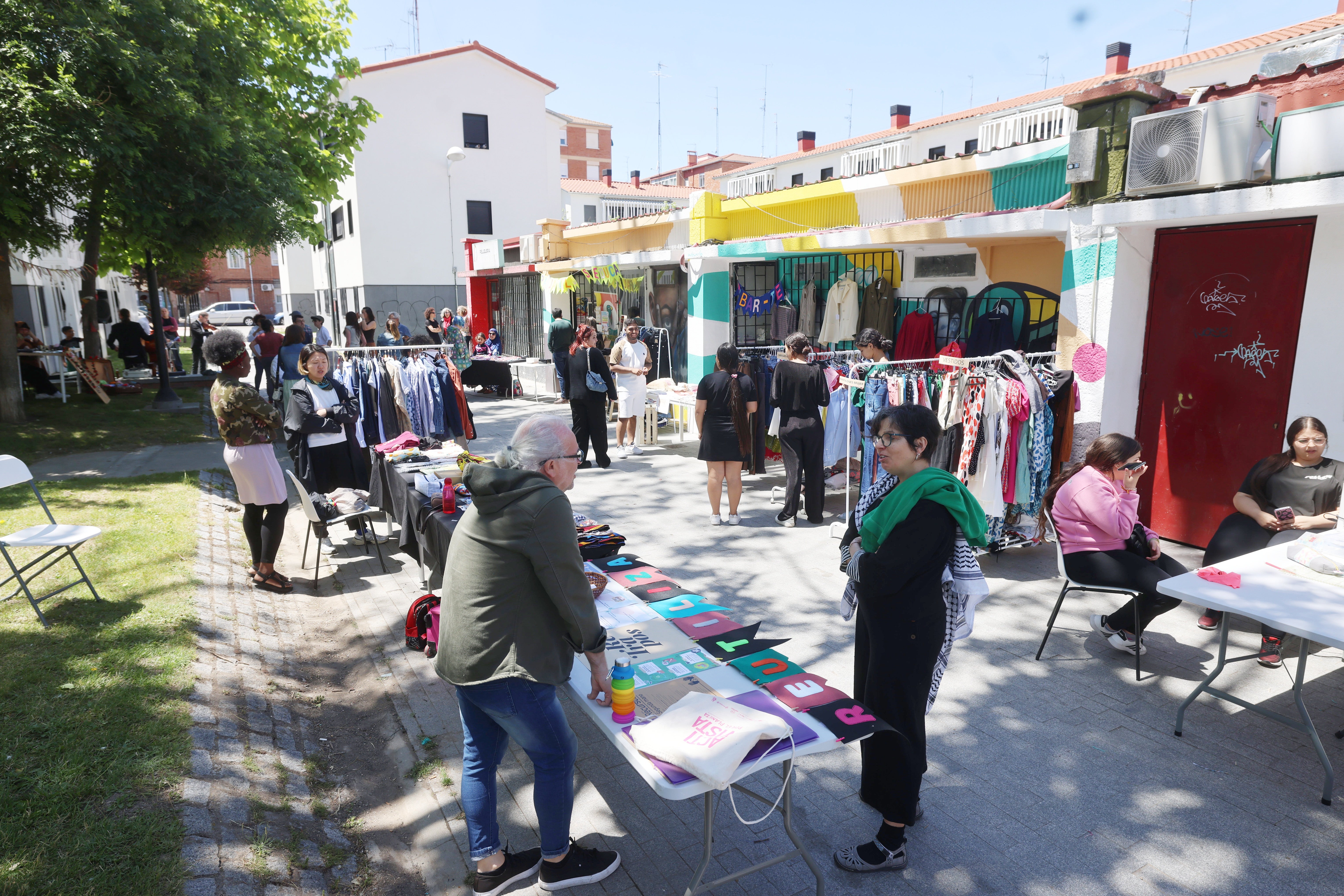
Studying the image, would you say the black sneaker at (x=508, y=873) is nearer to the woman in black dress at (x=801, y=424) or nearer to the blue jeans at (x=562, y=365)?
the woman in black dress at (x=801, y=424)

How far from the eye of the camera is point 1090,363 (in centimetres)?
651

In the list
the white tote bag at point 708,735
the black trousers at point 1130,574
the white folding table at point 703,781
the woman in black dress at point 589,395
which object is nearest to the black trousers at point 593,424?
the woman in black dress at point 589,395

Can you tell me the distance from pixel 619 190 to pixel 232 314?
18.6m

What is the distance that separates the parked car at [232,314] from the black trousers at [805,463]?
34109mm

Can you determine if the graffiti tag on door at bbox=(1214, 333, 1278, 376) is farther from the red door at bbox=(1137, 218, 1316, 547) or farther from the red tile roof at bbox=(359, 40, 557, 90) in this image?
the red tile roof at bbox=(359, 40, 557, 90)

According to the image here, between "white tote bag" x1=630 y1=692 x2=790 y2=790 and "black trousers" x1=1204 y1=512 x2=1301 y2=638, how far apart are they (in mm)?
3810

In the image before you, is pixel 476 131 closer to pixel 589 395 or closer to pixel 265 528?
pixel 589 395

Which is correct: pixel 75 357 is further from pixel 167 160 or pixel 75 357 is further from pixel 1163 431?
pixel 1163 431

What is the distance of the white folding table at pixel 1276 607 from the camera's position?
10.8 ft

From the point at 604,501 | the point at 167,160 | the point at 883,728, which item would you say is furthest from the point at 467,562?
the point at 167,160

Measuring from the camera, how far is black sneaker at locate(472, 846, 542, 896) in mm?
2820

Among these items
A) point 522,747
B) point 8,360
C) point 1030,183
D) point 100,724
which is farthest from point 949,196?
point 8,360

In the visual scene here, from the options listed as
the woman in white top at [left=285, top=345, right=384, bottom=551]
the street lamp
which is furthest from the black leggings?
the street lamp

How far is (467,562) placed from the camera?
2.61 meters
